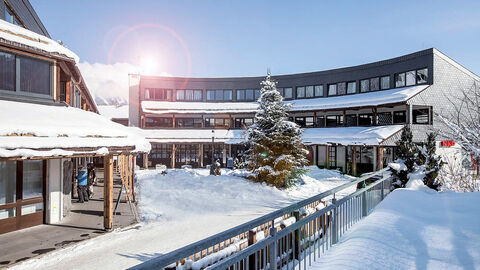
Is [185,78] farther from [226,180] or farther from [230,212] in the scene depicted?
→ [230,212]

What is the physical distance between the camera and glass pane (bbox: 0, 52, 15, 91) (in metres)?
9.69

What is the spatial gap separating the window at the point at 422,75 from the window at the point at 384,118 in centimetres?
402

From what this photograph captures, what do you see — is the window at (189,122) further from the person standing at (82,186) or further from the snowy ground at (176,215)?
the person standing at (82,186)

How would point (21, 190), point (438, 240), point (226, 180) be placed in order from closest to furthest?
1. point (438, 240)
2. point (21, 190)
3. point (226, 180)

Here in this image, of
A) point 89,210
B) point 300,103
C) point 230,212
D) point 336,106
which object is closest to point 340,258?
point 230,212

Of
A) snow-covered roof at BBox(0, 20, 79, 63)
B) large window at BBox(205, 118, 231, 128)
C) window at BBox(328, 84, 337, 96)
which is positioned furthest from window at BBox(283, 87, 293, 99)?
snow-covered roof at BBox(0, 20, 79, 63)

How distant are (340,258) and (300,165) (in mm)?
15422

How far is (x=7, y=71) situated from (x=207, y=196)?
1054cm

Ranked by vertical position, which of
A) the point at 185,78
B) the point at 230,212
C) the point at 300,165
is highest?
the point at 185,78

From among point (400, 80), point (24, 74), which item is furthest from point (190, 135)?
point (400, 80)

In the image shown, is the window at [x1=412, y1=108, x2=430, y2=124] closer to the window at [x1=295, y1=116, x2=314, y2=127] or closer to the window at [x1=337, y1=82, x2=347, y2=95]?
the window at [x1=337, y1=82, x2=347, y2=95]

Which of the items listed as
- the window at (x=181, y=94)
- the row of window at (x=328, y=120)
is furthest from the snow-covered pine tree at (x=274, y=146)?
the window at (x=181, y=94)

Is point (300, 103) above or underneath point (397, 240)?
above

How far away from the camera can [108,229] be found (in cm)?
1002
